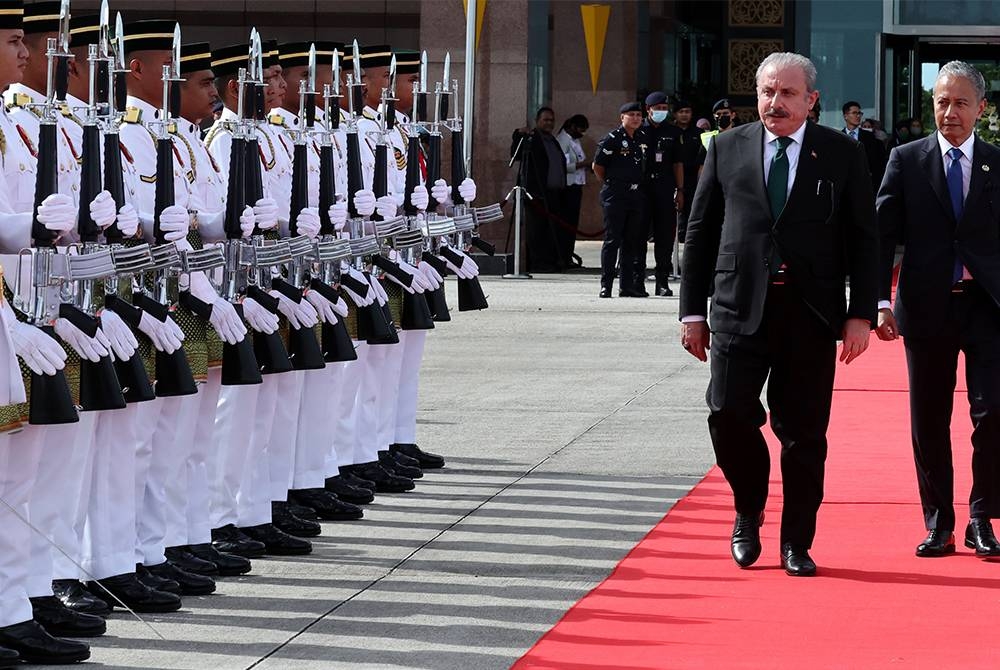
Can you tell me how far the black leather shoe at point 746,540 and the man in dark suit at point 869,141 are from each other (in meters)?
15.3

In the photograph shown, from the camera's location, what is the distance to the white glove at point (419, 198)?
28.5 feet

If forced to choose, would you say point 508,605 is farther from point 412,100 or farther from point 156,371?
point 412,100

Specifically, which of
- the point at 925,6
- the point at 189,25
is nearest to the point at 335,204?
the point at 925,6

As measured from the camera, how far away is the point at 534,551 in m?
7.15

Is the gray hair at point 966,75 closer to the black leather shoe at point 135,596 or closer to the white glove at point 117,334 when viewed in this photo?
the white glove at point 117,334

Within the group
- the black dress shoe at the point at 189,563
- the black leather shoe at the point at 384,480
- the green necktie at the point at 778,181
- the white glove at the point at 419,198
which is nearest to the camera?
the black dress shoe at the point at 189,563

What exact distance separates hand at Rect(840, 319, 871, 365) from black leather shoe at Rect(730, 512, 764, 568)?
0.67m

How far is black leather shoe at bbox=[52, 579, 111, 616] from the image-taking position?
19.2ft

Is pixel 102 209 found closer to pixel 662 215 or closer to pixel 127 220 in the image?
pixel 127 220

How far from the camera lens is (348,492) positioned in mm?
8062

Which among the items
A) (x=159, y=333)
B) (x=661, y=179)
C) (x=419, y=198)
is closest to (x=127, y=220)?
(x=159, y=333)

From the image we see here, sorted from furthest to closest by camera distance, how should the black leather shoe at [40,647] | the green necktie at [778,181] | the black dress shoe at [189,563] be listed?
the green necktie at [778,181]
the black dress shoe at [189,563]
the black leather shoe at [40,647]

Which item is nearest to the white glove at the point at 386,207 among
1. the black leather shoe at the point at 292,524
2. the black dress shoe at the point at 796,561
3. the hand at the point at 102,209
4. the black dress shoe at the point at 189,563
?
the black leather shoe at the point at 292,524

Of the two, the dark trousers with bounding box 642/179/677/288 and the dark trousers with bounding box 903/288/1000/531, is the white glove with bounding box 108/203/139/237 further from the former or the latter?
the dark trousers with bounding box 642/179/677/288
